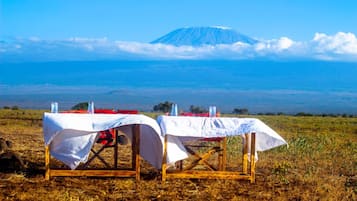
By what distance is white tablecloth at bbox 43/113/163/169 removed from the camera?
8570 millimetres

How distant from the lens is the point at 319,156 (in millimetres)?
12984

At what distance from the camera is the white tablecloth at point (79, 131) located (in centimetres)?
857

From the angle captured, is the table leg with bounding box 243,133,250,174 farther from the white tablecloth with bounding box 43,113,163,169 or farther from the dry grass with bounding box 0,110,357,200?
the white tablecloth with bounding box 43,113,163,169

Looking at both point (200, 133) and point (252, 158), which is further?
point (252, 158)

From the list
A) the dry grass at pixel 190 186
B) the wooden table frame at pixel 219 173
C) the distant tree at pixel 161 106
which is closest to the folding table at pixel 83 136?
the dry grass at pixel 190 186

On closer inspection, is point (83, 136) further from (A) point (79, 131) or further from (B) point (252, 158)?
(B) point (252, 158)

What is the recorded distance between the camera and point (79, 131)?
346 inches

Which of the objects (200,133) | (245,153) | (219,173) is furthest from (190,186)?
(245,153)

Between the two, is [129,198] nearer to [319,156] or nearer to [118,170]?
[118,170]

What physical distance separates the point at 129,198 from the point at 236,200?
1259 mm

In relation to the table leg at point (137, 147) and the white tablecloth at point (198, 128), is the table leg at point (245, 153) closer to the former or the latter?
the white tablecloth at point (198, 128)

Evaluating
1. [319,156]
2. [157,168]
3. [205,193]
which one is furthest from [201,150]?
[205,193]

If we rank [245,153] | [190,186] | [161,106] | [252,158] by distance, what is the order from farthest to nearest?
[161,106], [245,153], [252,158], [190,186]

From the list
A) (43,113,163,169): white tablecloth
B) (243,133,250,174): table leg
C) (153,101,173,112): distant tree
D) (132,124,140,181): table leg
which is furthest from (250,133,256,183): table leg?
(153,101,173,112): distant tree
